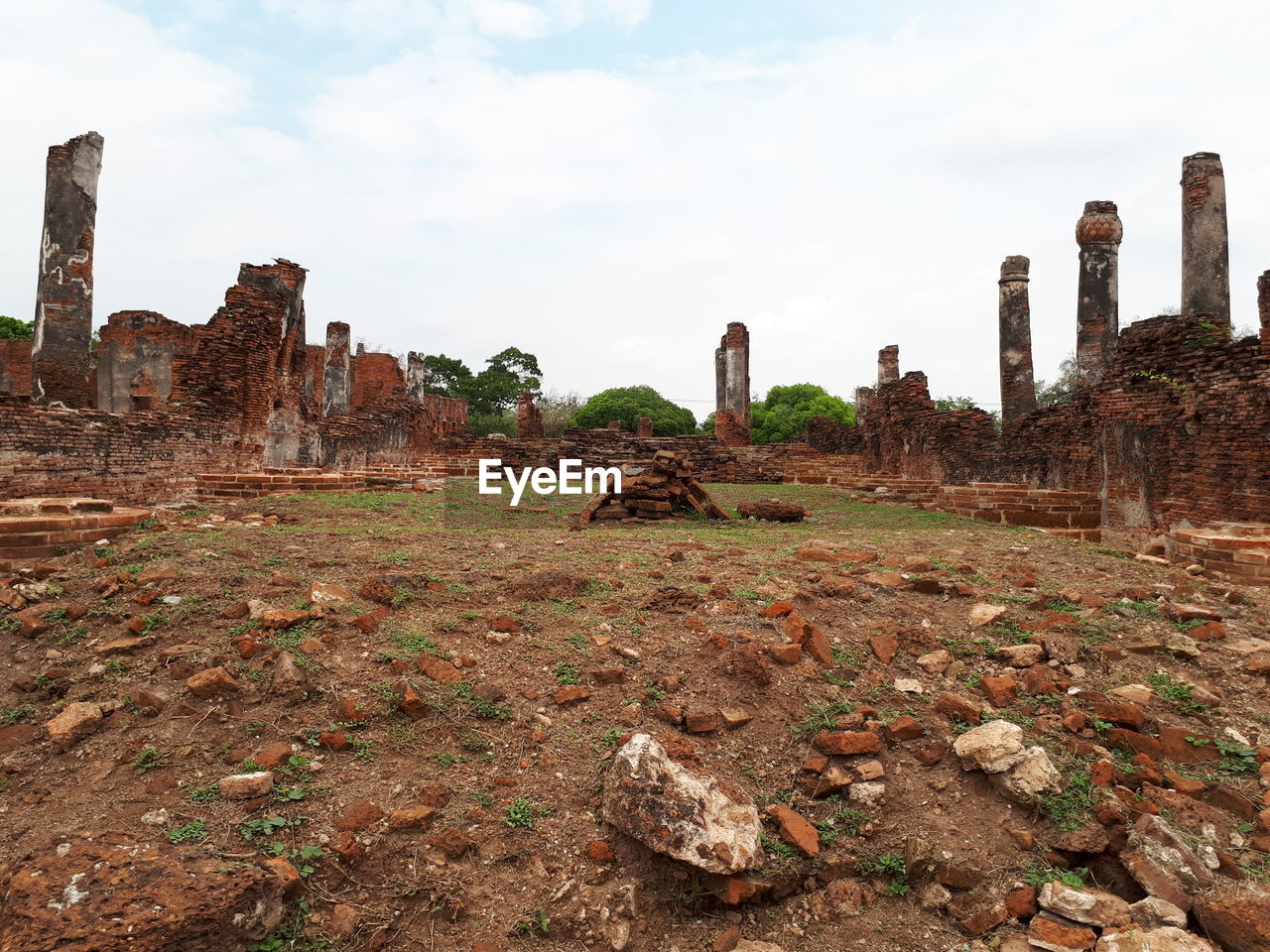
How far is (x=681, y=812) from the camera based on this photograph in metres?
2.51

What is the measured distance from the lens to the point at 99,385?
19.3m

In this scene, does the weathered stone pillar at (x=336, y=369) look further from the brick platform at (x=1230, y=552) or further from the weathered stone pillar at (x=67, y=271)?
the brick platform at (x=1230, y=552)

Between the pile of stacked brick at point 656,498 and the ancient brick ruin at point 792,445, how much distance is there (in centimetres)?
189

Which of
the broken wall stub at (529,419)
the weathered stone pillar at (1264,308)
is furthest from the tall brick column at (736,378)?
the weathered stone pillar at (1264,308)

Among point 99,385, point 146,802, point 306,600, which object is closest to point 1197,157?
point 306,600

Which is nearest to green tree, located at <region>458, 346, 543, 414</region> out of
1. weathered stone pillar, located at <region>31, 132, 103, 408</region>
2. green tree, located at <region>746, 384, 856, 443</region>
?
green tree, located at <region>746, 384, 856, 443</region>

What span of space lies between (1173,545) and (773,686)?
437cm

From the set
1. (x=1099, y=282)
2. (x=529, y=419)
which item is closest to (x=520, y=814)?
(x=1099, y=282)

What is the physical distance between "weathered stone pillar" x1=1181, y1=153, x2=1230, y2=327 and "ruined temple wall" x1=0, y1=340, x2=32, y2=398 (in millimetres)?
28944

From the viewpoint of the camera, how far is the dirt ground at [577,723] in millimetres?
2367

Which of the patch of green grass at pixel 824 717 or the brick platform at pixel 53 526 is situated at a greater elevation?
the brick platform at pixel 53 526

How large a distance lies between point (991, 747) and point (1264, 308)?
654 cm

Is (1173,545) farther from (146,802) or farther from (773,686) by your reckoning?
(146,802)

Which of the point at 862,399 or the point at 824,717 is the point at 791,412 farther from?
the point at 824,717
